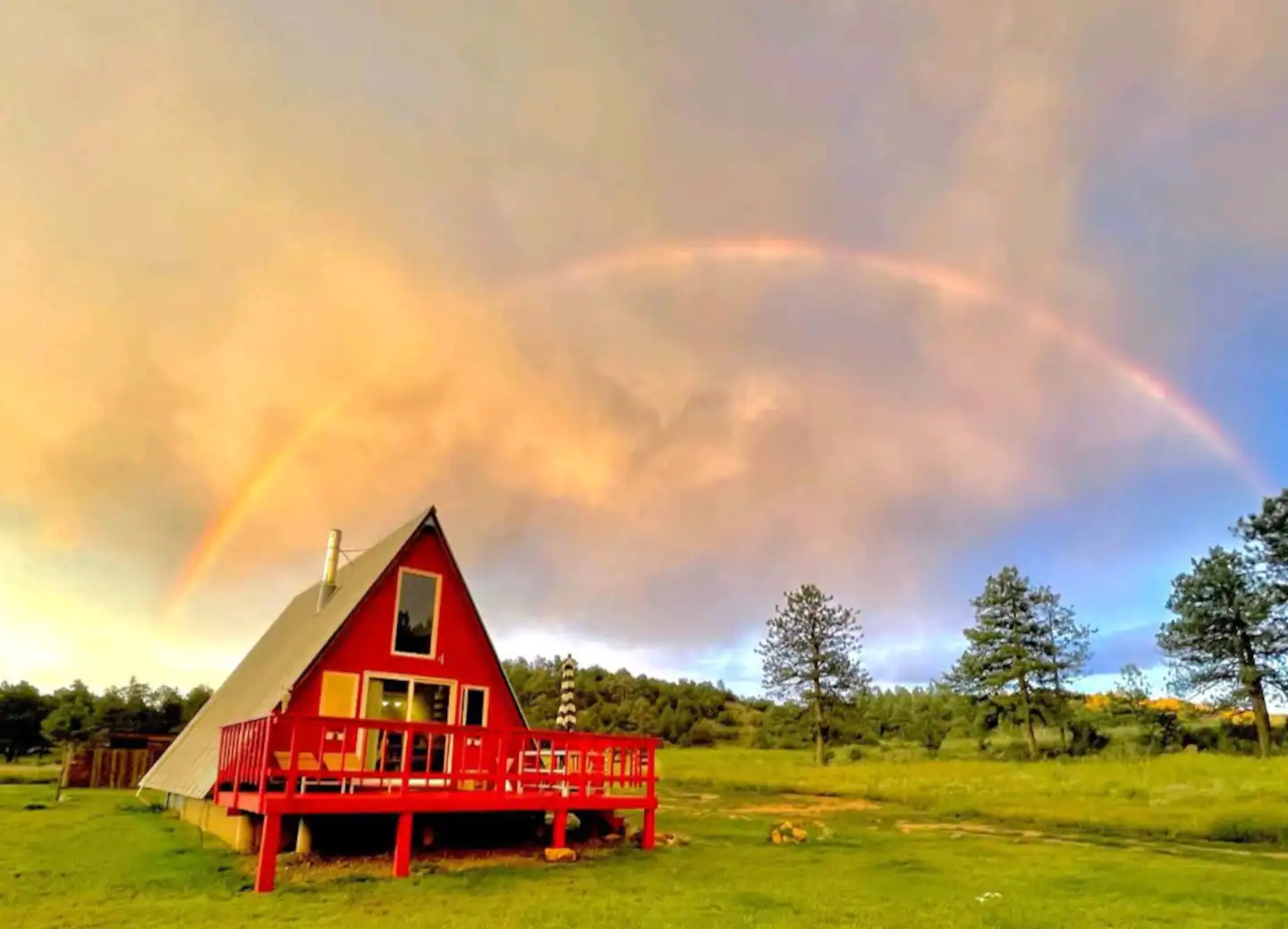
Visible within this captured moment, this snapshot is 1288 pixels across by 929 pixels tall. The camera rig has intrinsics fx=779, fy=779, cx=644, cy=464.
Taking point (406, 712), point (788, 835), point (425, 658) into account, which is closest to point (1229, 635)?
point (788, 835)

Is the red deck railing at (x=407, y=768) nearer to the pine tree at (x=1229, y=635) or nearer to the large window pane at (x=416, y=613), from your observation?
the large window pane at (x=416, y=613)

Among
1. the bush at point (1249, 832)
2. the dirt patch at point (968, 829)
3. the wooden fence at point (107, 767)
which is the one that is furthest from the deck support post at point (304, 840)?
the wooden fence at point (107, 767)

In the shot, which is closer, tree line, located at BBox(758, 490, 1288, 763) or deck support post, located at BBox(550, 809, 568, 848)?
deck support post, located at BBox(550, 809, 568, 848)

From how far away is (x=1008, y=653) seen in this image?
142ft

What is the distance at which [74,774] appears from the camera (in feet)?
98.4

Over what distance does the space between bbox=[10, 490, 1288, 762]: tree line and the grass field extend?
1572cm

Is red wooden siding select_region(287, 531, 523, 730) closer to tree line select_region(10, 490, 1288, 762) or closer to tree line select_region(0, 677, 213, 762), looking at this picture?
tree line select_region(10, 490, 1288, 762)

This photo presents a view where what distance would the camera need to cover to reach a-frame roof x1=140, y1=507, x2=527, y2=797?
15.6 metres

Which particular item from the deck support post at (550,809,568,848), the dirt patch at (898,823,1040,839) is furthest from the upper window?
the dirt patch at (898,823,1040,839)

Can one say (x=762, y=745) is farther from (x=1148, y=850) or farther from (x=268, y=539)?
(x=1148, y=850)

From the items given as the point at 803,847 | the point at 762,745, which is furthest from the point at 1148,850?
the point at 762,745

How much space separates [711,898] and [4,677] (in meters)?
69.0

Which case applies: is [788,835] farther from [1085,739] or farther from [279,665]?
[1085,739]

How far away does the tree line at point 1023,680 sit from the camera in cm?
3541
